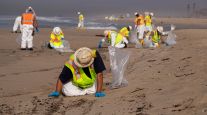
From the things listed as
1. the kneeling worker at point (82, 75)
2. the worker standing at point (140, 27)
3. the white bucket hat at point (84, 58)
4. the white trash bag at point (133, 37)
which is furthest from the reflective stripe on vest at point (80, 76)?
the white trash bag at point (133, 37)

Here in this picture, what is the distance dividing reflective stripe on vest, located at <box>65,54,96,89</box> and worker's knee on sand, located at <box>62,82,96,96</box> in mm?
57

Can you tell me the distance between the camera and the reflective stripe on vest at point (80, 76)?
23.6ft

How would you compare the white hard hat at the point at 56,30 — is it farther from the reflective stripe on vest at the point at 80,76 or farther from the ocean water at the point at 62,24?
the ocean water at the point at 62,24

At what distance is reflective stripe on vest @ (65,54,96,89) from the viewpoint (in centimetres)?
721

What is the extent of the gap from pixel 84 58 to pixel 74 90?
700mm

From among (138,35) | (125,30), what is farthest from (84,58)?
(138,35)

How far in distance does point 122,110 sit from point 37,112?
1254 millimetres

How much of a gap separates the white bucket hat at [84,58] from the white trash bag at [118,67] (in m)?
0.98

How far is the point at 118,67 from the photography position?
7938mm

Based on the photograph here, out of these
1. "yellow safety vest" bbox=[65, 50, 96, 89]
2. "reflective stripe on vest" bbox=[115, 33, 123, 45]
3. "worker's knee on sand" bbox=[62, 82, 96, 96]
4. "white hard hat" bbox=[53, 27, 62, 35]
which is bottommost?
"worker's knee on sand" bbox=[62, 82, 96, 96]

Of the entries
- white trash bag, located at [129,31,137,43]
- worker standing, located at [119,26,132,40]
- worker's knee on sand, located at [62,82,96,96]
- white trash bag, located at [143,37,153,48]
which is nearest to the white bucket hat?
worker's knee on sand, located at [62,82,96,96]

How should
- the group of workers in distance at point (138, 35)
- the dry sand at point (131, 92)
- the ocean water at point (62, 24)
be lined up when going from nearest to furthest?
1. the dry sand at point (131, 92)
2. the group of workers in distance at point (138, 35)
3. the ocean water at point (62, 24)

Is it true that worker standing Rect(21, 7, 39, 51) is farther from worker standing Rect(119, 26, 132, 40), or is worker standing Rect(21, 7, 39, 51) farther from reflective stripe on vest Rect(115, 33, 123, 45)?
worker standing Rect(119, 26, 132, 40)

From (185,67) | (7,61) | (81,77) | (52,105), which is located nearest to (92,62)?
(81,77)
